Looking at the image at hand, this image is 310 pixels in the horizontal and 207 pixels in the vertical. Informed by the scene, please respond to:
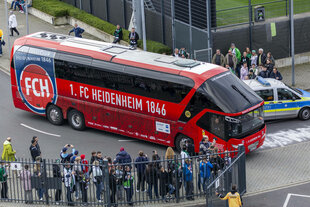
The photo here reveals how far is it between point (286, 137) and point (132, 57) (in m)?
6.80

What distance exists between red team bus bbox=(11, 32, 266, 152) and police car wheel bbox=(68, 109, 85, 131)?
4cm

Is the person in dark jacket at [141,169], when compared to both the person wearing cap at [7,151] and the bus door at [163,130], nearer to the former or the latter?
the bus door at [163,130]

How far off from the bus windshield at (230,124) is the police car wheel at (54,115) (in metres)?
6.71

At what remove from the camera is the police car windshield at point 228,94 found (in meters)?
24.1

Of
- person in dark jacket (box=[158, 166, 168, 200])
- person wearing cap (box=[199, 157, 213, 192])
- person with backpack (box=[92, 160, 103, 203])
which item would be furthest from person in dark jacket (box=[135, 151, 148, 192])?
person wearing cap (box=[199, 157, 213, 192])

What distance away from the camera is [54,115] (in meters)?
28.6

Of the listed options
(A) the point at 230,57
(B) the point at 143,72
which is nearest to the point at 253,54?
(A) the point at 230,57

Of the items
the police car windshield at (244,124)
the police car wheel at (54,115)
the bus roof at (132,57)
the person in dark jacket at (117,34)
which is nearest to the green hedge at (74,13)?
the person in dark jacket at (117,34)

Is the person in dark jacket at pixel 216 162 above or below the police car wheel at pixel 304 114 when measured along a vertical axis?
above

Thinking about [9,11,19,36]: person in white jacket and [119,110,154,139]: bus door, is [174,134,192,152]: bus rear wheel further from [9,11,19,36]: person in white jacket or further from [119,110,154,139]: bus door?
[9,11,19,36]: person in white jacket

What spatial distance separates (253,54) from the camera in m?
32.6

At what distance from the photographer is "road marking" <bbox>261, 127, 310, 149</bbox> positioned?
26.5 m

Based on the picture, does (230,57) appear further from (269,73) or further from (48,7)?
(48,7)

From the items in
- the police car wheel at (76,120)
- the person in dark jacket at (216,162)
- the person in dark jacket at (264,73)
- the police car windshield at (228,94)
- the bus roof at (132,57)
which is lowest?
the police car wheel at (76,120)
